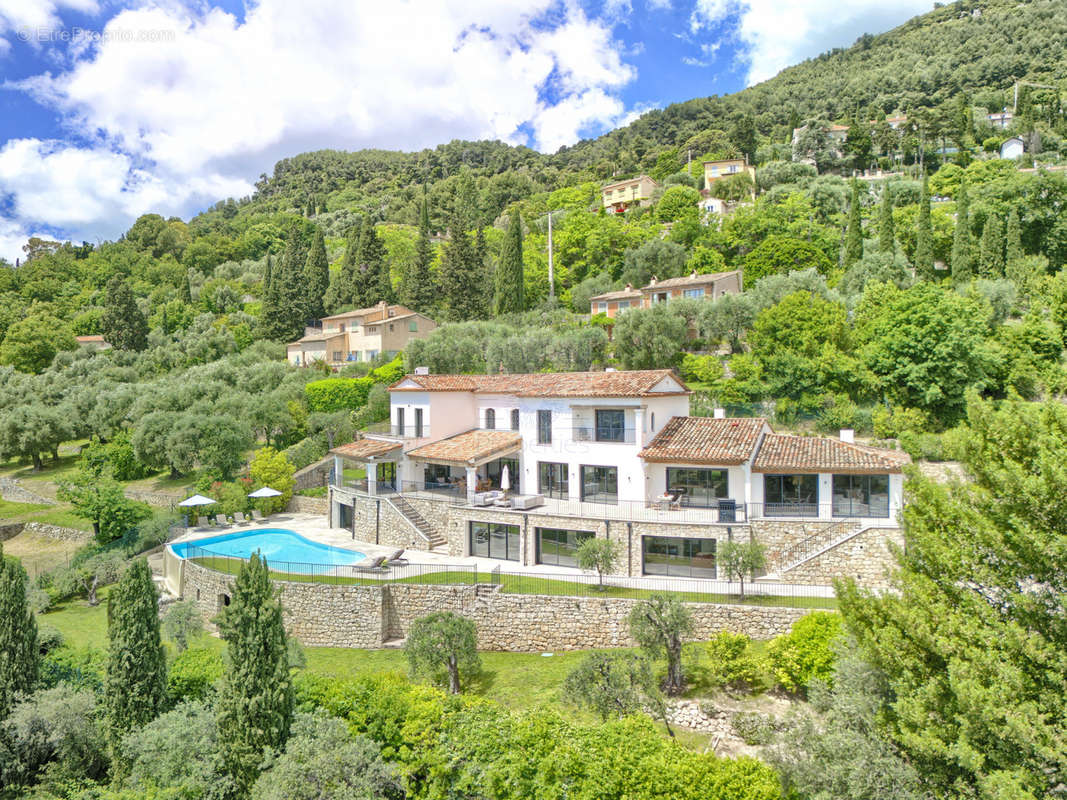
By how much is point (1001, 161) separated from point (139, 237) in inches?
4864

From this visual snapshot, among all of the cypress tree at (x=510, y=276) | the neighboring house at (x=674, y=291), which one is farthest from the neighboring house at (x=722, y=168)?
the cypress tree at (x=510, y=276)

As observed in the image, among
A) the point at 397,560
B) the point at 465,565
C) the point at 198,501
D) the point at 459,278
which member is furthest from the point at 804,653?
the point at 459,278

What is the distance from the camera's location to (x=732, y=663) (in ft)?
53.2

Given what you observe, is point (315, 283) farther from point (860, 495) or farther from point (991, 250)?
point (991, 250)

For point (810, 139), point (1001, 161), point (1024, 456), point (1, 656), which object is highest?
point (810, 139)

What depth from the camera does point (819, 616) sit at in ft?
53.7

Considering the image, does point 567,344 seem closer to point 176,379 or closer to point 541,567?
point 541,567

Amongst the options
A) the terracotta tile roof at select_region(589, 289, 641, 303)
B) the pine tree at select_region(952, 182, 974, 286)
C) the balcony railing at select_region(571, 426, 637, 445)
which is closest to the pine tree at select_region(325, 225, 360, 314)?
the terracotta tile roof at select_region(589, 289, 641, 303)

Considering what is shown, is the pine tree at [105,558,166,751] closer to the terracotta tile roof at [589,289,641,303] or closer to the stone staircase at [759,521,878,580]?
the stone staircase at [759,521,878,580]

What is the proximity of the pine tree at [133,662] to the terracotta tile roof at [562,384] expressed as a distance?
16.6m

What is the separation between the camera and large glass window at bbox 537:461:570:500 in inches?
1096

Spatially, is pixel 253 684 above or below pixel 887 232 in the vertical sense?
below

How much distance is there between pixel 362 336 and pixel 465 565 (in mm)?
35554

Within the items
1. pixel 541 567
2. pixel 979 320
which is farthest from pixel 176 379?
pixel 979 320
